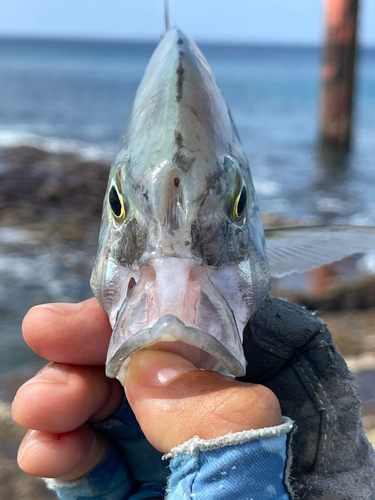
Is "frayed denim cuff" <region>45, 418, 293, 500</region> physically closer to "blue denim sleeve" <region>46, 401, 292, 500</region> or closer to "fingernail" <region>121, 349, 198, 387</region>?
"blue denim sleeve" <region>46, 401, 292, 500</region>

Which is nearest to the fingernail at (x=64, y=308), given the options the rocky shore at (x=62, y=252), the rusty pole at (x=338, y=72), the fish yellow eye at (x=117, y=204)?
the fish yellow eye at (x=117, y=204)

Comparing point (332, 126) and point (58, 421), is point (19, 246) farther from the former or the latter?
point (332, 126)

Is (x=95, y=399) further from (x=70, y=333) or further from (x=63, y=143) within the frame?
(x=63, y=143)

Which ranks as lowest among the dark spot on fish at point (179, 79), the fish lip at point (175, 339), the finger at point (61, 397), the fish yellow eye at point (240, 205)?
the finger at point (61, 397)

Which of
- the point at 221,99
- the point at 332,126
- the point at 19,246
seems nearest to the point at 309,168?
the point at 332,126

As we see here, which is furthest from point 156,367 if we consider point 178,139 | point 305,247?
point 305,247

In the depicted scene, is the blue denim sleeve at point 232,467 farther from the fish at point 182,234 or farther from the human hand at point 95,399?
the fish at point 182,234
